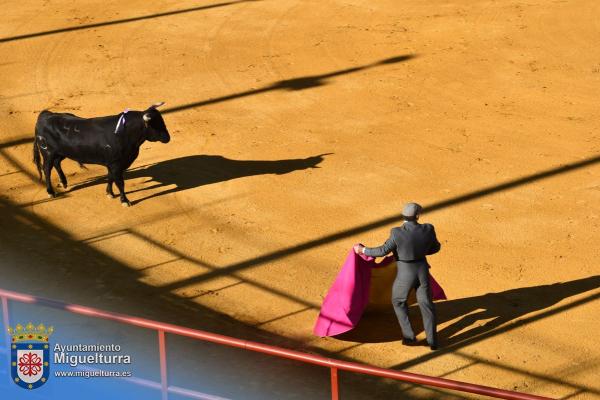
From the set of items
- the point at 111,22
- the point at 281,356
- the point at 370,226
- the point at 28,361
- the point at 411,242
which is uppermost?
the point at 111,22

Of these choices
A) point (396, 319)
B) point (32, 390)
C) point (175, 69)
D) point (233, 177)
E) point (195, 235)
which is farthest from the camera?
point (175, 69)

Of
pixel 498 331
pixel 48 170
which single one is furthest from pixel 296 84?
pixel 498 331

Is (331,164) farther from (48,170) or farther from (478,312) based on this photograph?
(478,312)

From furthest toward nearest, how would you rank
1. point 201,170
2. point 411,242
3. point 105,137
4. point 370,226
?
point 201,170 → point 105,137 → point 370,226 → point 411,242

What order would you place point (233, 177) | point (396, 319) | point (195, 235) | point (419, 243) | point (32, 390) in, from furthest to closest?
point (233, 177) → point (195, 235) → point (396, 319) → point (419, 243) → point (32, 390)

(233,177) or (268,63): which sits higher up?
(268,63)

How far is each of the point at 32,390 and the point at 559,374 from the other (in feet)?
17.1

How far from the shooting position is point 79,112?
1814cm

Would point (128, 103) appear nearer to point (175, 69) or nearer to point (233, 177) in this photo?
point (175, 69)

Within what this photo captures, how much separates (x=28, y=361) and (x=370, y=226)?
6.15 metres

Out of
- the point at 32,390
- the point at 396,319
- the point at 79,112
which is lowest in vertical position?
the point at 32,390

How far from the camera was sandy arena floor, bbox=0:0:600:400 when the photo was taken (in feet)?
39.9

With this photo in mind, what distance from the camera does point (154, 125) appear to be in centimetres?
1437

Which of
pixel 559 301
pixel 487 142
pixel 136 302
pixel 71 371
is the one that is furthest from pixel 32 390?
pixel 487 142
